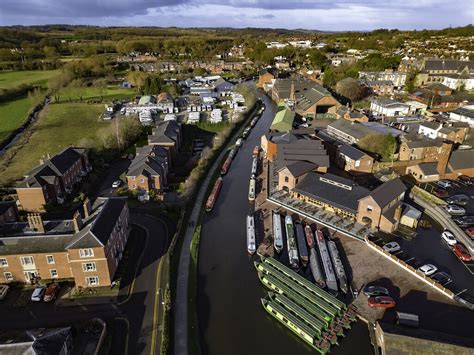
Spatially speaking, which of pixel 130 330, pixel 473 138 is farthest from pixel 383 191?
pixel 473 138

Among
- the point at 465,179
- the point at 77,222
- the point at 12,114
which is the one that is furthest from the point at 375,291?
the point at 12,114

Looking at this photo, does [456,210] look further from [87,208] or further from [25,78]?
[25,78]

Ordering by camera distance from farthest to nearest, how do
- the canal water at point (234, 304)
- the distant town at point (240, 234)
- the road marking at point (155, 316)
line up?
the distant town at point (240, 234) < the canal water at point (234, 304) < the road marking at point (155, 316)

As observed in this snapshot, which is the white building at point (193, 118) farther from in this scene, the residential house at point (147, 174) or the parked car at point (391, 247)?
the parked car at point (391, 247)

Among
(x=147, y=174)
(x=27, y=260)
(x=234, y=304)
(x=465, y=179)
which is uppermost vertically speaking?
(x=147, y=174)

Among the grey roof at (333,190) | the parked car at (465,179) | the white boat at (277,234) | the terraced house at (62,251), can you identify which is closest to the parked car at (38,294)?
the terraced house at (62,251)

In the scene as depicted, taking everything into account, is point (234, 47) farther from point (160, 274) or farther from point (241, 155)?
point (160, 274)
